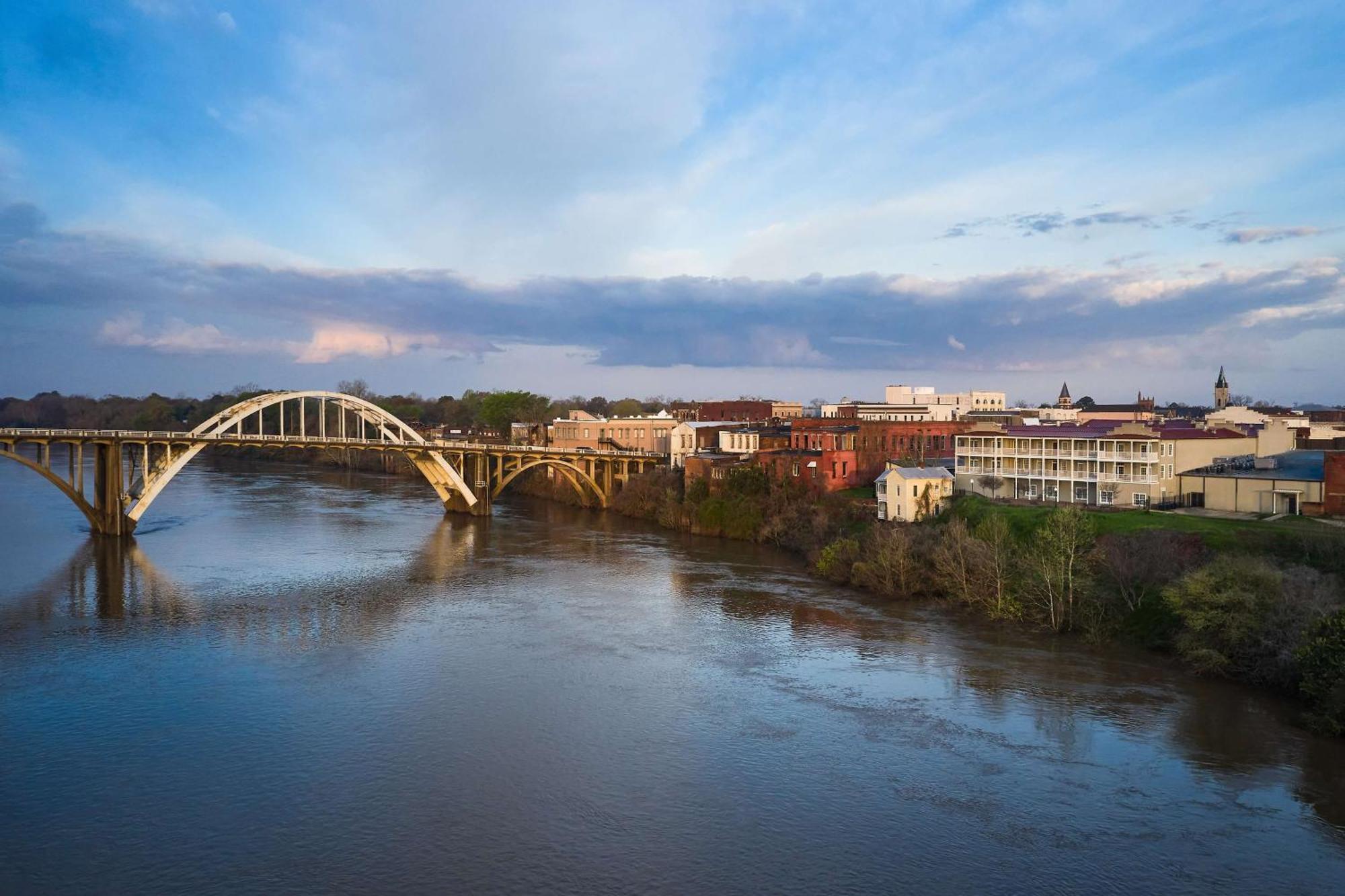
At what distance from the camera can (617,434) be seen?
70062mm

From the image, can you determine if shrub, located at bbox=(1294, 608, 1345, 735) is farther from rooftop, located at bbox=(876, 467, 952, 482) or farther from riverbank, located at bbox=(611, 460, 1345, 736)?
rooftop, located at bbox=(876, 467, 952, 482)

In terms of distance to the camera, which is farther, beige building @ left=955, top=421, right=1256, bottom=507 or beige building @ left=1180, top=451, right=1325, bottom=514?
beige building @ left=955, top=421, right=1256, bottom=507

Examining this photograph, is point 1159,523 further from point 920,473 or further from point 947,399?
point 947,399

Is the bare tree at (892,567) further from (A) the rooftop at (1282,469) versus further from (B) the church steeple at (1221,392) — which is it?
(B) the church steeple at (1221,392)

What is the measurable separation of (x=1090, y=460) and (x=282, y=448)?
43911 millimetres

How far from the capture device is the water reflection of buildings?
26391 millimetres

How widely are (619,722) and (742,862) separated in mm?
5634

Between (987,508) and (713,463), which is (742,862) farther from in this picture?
(713,463)

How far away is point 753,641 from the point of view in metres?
25.2

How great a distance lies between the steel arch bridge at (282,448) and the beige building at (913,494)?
23355 millimetres


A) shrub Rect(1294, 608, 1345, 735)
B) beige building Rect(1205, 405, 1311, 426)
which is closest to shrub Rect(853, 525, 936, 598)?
shrub Rect(1294, 608, 1345, 735)

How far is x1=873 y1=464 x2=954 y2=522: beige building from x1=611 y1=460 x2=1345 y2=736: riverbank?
46.9 inches

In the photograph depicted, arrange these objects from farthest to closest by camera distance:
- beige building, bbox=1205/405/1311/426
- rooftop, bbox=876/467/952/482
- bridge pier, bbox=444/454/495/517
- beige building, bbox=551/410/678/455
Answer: beige building, bbox=551/410/678/455 < beige building, bbox=1205/405/1311/426 < bridge pier, bbox=444/454/495/517 < rooftop, bbox=876/467/952/482

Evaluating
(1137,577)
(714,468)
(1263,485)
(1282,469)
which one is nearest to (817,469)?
(714,468)
